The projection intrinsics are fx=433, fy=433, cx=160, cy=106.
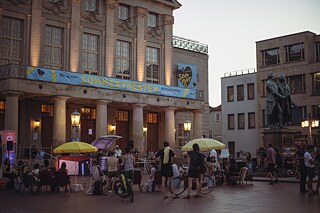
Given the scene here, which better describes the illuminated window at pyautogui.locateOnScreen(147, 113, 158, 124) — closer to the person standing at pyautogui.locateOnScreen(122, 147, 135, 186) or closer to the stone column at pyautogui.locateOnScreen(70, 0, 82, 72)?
the stone column at pyautogui.locateOnScreen(70, 0, 82, 72)

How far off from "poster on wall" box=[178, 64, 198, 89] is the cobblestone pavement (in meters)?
27.4

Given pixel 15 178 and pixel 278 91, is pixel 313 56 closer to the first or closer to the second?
pixel 278 91

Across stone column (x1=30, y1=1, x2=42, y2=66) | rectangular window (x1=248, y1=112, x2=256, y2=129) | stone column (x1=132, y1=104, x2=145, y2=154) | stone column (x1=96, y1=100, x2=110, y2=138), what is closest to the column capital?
stone column (x1=132, y1=104, x2=145, y2=154)

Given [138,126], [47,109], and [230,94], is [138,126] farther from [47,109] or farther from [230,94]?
[230,94]

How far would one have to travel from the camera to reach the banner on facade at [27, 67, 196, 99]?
3025 cm

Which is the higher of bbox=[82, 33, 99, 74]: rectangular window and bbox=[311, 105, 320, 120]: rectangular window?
bbox=[82, 33, 99, 74]: rectangular window

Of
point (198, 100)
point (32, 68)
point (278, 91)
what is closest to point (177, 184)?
point (278, 91)

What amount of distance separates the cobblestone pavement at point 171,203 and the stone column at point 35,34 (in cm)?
1756

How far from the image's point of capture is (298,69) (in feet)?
164

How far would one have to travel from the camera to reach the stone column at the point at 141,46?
130 feet

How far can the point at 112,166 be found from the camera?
1752 cm

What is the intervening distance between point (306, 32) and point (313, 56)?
285 centimetres

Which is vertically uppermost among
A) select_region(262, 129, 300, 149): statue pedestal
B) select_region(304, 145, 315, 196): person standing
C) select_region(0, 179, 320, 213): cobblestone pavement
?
select_region(262, 129, 300, 149): statue pedestal

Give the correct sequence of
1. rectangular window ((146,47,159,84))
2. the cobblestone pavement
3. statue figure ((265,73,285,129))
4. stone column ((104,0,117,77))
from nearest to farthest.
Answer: the cobblestone pavement
statue figure ((265,73,285,129))
stone column ((104,0,117,77))
rectangular window ((146,47,159,84))
